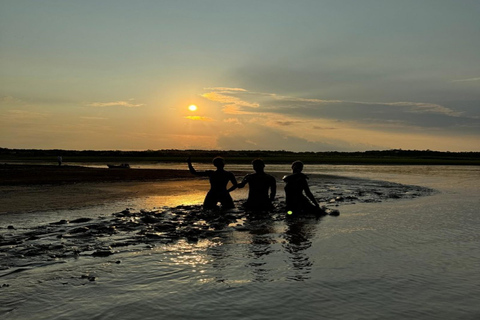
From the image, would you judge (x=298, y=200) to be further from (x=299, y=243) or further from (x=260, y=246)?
(x=260, y=246)

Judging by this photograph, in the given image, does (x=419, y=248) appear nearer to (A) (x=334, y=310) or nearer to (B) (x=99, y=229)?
(A) (x=334, y=310)

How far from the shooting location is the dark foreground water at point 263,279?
258 inches

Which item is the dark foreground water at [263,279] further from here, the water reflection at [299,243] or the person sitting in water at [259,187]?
the person sitting in water at [259,187]

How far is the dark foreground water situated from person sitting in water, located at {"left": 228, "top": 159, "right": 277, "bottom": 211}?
352 cm

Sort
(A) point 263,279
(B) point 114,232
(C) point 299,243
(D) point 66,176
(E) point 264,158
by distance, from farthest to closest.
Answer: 1. (E) point 264,158
2. (D) point 66,176
3. (B) point 114,232
4. (C) point 299,243
5. (A) point 263,279

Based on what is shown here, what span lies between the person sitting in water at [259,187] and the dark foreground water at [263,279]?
3.52 meters

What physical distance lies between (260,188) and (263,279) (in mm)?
8771

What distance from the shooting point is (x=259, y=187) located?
55.3 feet

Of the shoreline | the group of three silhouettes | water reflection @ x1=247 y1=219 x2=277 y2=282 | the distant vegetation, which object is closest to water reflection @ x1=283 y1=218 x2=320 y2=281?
water reflection @ x1=247 y1=219 x2=277 y2=282

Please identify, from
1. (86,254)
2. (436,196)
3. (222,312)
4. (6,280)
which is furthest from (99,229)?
(436,196)

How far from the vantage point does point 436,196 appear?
2544 centimetres

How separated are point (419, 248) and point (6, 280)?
9.51m

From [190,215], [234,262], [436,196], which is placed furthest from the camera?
[436,196]

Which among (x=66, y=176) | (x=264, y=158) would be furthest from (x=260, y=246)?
(x=264, y=158)
